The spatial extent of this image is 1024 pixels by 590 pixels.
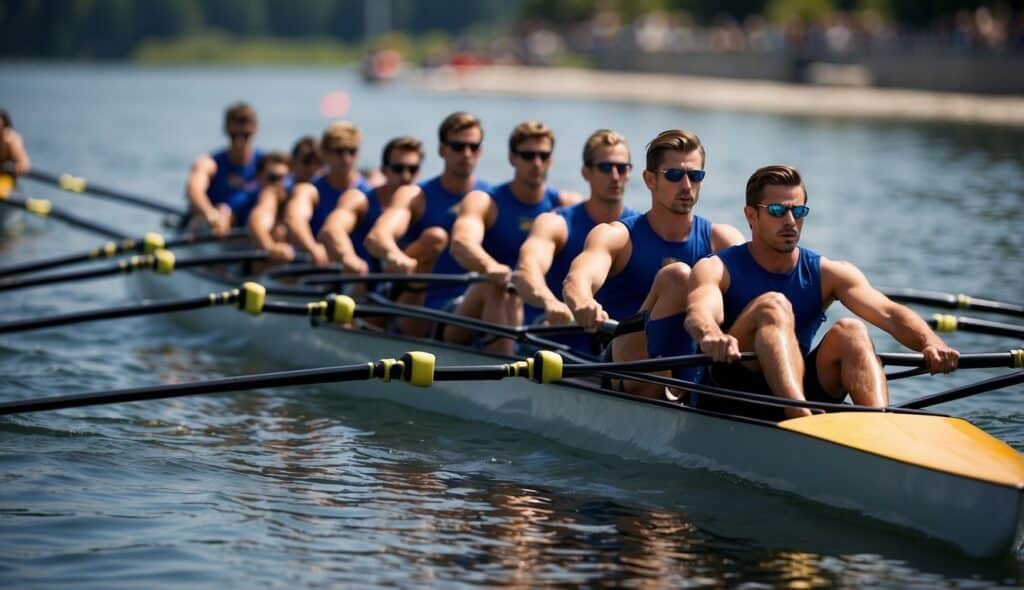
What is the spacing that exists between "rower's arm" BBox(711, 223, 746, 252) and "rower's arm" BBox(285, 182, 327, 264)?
456 cm

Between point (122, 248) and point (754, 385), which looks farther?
point (122, 248)

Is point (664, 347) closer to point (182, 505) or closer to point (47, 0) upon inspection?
point (182, 505)

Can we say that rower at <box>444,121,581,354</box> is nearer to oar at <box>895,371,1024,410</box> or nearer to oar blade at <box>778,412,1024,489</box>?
oar at <box>895,371,1024,410</box>

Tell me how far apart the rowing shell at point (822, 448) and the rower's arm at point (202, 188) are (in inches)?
217

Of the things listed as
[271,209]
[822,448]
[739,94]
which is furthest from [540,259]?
→ [739,94]

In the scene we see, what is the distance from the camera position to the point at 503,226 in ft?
37.0

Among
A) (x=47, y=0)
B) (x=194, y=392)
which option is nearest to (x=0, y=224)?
(x=194, y=392)

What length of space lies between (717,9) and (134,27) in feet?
321

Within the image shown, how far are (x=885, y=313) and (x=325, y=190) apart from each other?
21.8ft

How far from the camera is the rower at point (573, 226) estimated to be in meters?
9.85

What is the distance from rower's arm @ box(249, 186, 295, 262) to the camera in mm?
13609

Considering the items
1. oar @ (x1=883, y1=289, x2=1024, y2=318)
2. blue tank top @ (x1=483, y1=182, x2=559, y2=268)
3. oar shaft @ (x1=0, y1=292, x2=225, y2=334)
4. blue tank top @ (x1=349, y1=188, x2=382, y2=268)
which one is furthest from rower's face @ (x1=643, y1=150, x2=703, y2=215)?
blue tank top @ (x1=349, y1=188, x2=382, y2=268)

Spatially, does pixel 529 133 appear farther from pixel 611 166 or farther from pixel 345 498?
pixel 345 498

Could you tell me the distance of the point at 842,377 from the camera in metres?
8.31
